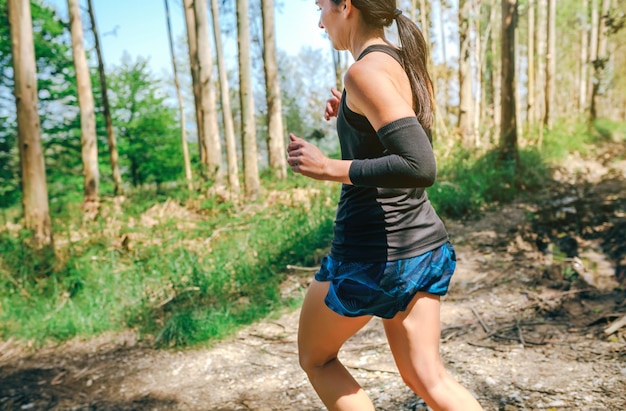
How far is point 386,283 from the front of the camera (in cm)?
158

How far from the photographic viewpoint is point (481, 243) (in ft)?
19.8

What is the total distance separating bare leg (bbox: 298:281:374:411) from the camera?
1754mm

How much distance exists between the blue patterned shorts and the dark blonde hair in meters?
0.45

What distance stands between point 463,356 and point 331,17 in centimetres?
269

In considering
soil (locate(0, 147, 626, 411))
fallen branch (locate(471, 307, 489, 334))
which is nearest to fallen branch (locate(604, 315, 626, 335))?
soil (locate(0, 147, 626, 411))

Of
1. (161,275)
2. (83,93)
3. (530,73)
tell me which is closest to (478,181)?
(161,275)

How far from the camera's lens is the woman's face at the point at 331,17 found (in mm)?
1624

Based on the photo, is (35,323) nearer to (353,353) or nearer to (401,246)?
(353,353)

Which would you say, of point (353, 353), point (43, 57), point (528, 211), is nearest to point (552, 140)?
point (528, 211)

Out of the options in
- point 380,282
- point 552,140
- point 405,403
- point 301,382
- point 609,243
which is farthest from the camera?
point 552,140

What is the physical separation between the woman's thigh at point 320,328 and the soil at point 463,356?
1318 millimetres

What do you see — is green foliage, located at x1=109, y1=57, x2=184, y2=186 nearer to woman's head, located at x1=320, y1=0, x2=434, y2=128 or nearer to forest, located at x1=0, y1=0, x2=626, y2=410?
forest, located at x1=0, y1=0, x2=626, y2=410

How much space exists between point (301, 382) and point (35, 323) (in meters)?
3.17

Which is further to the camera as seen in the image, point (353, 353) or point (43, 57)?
point (43, 57)
